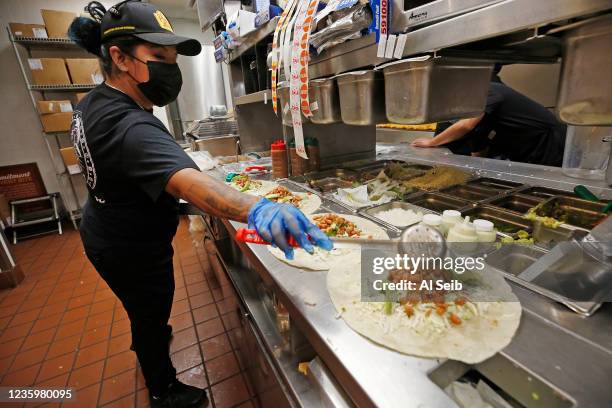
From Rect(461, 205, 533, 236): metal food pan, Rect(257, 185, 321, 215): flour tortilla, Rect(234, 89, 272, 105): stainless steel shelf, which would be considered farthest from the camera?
Rect(234, 89, 272, 105): stainless steel shelf

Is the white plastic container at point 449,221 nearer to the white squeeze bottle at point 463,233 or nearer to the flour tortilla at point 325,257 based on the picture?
the white squeeze bottle at point 463,233

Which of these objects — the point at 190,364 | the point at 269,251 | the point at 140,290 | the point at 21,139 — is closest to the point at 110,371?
the point at 190,364

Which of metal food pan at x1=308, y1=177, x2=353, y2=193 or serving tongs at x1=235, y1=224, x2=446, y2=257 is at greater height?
serving tongs at x1=235, y1=224, x2=446, y2=257

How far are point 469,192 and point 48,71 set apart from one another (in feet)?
19.5

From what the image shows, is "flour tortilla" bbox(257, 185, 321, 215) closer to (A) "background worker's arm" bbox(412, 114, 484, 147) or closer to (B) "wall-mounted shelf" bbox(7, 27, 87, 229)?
(A) "background worker's arm" bbox(412, 114, 484, 147)

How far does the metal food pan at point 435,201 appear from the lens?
152cm

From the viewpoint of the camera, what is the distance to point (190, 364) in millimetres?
2156

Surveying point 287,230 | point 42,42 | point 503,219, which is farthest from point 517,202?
point 42,42

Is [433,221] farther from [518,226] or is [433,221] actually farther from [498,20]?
[498,20]

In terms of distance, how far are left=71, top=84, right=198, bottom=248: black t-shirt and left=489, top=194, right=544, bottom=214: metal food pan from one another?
1468 millimetres

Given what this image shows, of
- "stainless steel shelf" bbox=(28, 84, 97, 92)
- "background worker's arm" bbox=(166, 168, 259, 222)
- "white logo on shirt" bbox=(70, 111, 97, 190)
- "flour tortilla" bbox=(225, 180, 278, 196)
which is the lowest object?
"flour tortilla" bbox=(225, 180, 278, 196)

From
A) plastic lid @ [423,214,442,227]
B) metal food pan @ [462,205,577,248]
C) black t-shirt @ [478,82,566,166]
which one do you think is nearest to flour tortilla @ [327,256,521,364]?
plastic lid @ [423,214,442,227]

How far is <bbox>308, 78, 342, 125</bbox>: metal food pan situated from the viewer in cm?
155

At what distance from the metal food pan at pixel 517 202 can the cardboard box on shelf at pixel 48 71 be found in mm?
6011
